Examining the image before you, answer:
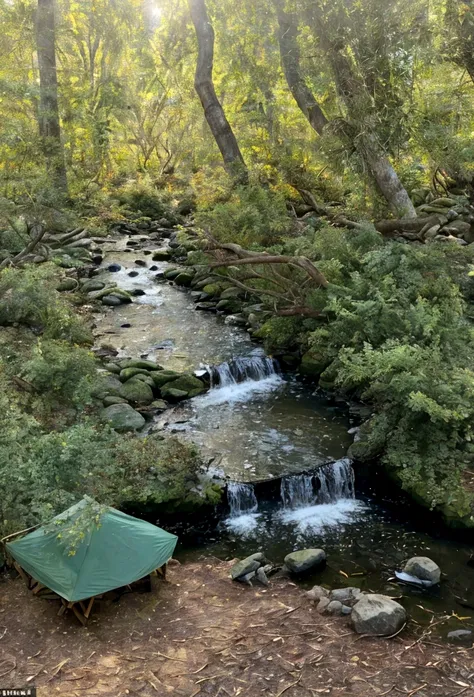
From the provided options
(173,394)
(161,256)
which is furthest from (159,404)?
(161,256)

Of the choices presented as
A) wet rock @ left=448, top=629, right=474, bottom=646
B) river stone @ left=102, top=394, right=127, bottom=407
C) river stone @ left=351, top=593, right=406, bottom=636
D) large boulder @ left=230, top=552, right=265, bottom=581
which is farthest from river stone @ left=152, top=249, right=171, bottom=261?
wet rock @ left=448, top=629, right=474, bottom=646

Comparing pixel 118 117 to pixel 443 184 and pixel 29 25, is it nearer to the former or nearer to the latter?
pixel 29 25

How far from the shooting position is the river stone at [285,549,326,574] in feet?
21.5

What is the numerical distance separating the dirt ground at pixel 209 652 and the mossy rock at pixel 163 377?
17.3 ft

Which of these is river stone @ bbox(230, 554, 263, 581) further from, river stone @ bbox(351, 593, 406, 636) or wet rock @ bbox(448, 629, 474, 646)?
wet rock @ bbox(448, 629, 474, 646)

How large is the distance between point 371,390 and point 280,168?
32.6 feet

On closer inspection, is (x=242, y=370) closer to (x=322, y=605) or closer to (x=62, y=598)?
(x=322, y=605)

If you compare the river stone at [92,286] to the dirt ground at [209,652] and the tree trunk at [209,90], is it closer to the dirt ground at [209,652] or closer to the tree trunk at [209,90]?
the tree trunk at [209,90]

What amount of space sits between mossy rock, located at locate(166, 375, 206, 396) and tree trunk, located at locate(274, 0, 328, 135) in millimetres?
7954

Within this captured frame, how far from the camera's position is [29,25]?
19.4 meters

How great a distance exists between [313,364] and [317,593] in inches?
229

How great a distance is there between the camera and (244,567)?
254 inches

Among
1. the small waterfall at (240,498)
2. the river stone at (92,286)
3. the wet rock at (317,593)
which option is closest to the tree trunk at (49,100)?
the river stone at (92,286)

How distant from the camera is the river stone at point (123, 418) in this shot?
9.24 metres
